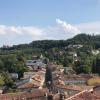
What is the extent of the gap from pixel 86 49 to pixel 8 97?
195 feet

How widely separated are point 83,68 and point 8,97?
23017 mm

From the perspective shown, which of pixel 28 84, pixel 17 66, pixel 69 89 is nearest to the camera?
pixel 69 89

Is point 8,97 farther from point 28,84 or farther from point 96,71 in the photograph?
point 96,71

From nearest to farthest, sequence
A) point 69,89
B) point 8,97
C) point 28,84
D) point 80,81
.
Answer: point 8,97 < point 69,89 < point 28,84 < point 80,81

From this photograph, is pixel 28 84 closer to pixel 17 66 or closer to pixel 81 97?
pixel 81 97

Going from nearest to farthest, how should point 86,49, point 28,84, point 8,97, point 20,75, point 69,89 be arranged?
point 8,97, point 69,89, point 28,84, point 20,75, point 86,49

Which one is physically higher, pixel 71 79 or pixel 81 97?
pixel 81 97

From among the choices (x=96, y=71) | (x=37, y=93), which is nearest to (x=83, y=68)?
(x=96, y=71)

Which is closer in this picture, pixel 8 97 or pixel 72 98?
pixel 72 98

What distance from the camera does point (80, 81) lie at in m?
22.2

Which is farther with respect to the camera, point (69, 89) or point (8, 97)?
point (69, 89)

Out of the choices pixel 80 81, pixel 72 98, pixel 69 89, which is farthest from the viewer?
pixel 80 81

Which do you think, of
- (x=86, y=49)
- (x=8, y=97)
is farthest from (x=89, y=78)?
(x=86, y=49)

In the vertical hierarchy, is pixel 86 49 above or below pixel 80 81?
above
